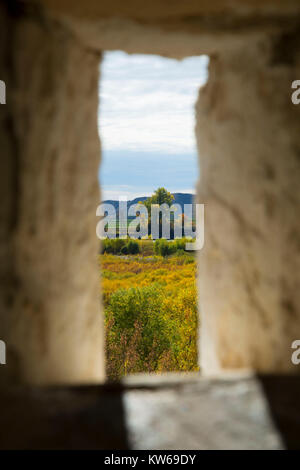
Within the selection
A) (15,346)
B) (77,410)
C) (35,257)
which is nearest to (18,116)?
(35,257)

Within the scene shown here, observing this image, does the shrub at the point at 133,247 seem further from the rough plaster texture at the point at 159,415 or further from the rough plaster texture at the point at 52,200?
the rough plaster texture at the point at 159,415

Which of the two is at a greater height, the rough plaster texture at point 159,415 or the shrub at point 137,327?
the rough plaster texture at point 159,415

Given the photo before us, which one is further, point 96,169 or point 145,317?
point 145,317

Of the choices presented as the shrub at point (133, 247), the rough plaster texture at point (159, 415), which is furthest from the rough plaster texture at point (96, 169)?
the shrub at point (133, 247)

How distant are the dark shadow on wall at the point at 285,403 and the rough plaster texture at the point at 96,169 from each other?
0.24ft

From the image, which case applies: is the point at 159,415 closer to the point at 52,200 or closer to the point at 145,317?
the point at 52,200

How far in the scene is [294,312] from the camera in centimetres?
104

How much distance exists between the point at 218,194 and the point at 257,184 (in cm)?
18

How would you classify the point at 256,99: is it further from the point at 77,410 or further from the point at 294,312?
the point at 77,410

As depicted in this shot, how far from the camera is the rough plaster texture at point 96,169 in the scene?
934 mm

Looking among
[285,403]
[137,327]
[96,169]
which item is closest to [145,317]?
[137,327]

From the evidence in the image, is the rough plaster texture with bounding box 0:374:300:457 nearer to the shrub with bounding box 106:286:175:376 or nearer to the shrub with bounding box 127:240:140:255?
the shrub with bounding box 106:286:175:376

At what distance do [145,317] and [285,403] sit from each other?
53.0 feet

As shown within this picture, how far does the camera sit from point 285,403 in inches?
37.2
